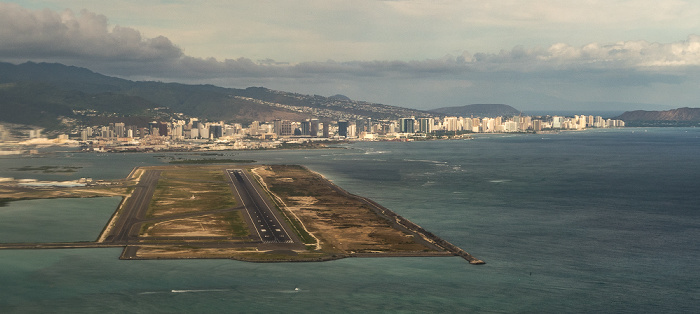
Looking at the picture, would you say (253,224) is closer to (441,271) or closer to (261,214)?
(261,214)

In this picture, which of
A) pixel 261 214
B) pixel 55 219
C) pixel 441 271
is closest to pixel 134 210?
pixel 55 219

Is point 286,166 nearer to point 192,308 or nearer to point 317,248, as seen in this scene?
point 317,248

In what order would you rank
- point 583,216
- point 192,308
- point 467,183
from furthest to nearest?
point 467,183 → point 583,216 → point 192,308

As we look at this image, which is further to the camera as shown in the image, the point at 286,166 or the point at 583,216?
the point at 286,166

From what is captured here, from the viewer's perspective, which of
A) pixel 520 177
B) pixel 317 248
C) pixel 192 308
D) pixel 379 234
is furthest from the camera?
pixel 520 177

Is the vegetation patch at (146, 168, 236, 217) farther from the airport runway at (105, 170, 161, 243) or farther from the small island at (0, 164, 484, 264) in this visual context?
the airport runway at (105, 170, 161, 243)

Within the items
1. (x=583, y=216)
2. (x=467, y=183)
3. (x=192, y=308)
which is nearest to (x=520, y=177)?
(x=467, y=183)

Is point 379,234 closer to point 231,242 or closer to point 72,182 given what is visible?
point 231,242

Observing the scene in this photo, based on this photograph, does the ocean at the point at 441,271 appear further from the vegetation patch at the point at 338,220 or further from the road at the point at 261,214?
the road at the point at 261,214
